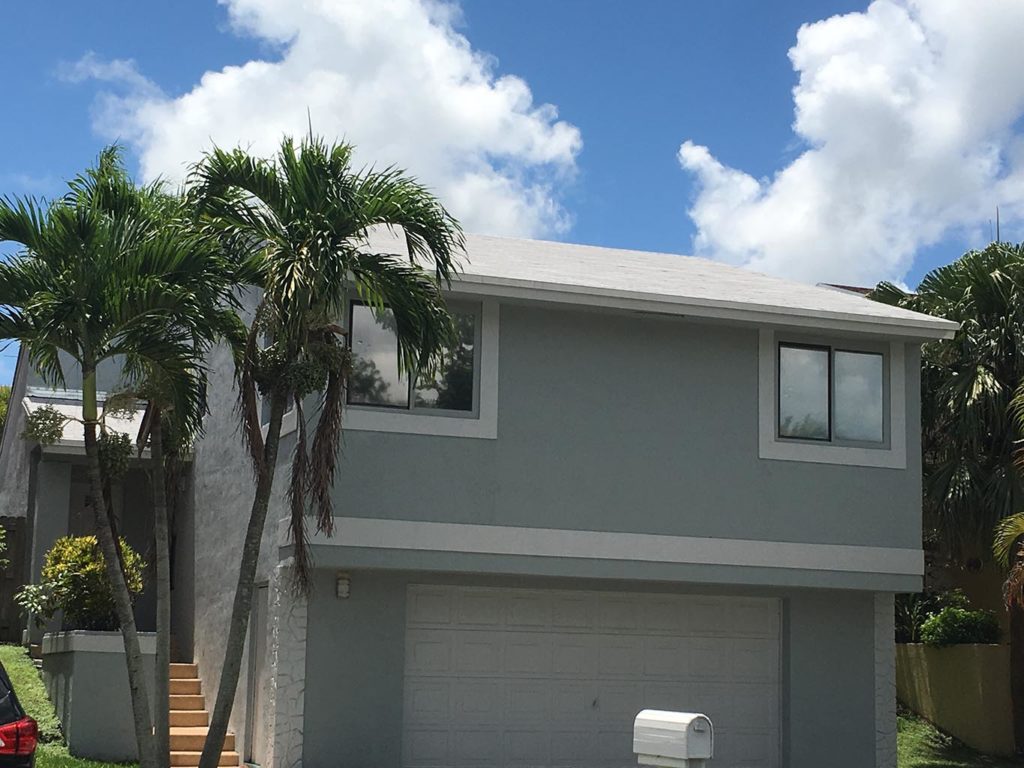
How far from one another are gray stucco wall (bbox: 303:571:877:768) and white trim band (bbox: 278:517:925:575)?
0.68 m

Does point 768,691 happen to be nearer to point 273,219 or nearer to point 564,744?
point 564,744

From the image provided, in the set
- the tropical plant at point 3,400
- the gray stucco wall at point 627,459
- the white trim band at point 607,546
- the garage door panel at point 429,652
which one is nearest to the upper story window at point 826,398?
the gray stucco wall at point 627,459

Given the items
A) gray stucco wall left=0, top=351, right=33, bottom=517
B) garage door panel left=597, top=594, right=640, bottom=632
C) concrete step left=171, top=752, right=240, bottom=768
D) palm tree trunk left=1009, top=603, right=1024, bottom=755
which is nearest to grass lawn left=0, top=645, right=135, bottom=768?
concrete step left=171, top=752, right=240, bottom=768

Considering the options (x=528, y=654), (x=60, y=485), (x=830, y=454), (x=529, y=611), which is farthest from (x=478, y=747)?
(x=60, y=485)

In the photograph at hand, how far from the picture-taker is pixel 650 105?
667 inches

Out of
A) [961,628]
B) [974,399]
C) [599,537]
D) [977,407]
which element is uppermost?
[974,399]

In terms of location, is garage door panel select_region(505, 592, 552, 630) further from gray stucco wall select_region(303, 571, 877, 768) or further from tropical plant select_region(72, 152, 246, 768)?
tropical plant select_region(72, 152, 246, 768)

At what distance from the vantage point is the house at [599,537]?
1566 centimetres

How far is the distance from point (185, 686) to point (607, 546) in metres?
6.52

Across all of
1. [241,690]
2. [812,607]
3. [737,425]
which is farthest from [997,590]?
[241,690]

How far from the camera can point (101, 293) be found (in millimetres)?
12109

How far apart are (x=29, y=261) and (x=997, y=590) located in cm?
1679

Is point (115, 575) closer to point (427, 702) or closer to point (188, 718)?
point (427, 702)

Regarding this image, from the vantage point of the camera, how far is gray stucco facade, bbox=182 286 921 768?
51.0 feet
